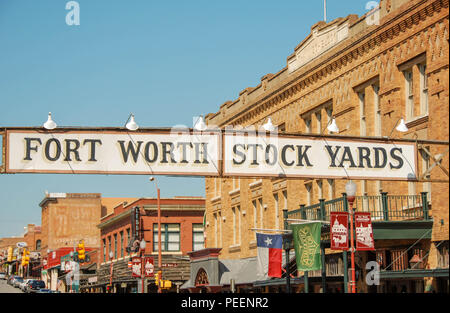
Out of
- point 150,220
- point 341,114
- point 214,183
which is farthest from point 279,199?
point 150,220

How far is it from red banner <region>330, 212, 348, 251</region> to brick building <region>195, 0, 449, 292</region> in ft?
6.82

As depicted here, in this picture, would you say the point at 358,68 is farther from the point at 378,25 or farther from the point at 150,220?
the point at 150,220

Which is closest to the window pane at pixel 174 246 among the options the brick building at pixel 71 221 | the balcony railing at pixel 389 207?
the balcony railing at pixel 389 207

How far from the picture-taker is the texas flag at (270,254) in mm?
31203

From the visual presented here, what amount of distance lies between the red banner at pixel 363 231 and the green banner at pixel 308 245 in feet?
13.1

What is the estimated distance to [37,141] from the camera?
1184 centimetres

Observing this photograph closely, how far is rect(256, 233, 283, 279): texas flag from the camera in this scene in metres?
31.2

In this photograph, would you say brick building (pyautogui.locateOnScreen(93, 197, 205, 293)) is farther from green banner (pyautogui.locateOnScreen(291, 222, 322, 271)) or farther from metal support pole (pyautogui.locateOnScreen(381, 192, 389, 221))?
metal support pole (pyautogui.locateOnScreen(381, 192, 389, 221))

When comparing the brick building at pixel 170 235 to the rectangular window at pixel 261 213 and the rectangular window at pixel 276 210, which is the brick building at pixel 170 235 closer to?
the rectangular window at pixel 261 213

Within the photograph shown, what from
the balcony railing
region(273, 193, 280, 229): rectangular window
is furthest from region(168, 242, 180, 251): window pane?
the balcony railing

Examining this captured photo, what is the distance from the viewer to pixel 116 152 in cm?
1219
